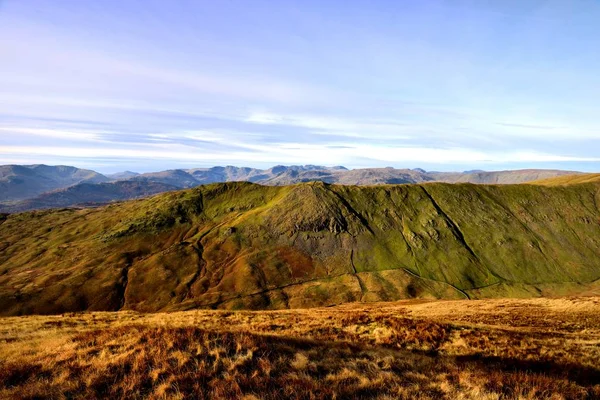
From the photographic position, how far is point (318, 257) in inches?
6599

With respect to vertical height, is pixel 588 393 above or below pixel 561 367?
above

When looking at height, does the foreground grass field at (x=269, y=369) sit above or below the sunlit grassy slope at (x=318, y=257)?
above

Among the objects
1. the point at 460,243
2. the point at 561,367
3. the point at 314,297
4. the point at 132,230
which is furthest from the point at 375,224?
the point at 561,367

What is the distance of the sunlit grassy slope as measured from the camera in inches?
5477

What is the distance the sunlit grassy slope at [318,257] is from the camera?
139125 millimetres

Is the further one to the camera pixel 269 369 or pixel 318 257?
pixel 318 257

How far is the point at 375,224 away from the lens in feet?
613

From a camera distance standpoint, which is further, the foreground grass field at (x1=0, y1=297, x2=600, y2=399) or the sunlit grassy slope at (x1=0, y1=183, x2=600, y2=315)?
the sunlit grassy slope at (x1=0, y1=183, x2=600, y2=315)

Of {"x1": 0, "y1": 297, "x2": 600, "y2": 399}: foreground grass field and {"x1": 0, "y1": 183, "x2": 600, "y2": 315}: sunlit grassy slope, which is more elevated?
{"x1": 0, "y1": 297, "x2": 600, "y2": 399}: foreground grass field

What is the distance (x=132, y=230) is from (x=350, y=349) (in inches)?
7742

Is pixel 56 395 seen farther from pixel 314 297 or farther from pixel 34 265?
pixel 34 265

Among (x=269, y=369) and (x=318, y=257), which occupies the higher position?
(x=269, y=369)

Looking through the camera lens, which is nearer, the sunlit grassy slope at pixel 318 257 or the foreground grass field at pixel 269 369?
the foreground grass field at pixel 269 369

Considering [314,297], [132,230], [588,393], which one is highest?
[588,393]
